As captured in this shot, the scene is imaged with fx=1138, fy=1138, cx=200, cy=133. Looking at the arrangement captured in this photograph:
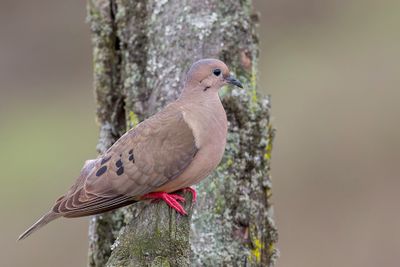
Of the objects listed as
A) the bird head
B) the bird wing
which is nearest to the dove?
the bird wing

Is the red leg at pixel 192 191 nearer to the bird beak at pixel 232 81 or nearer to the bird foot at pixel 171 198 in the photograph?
the bird foot at pixel 171 198

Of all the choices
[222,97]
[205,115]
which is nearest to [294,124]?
[222,97]

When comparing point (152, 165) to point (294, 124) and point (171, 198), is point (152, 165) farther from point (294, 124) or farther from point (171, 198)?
point (294, 124)

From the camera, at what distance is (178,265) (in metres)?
5.12

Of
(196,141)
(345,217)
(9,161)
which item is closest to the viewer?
(196,141)

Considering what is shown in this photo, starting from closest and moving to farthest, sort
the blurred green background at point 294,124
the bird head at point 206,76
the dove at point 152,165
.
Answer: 1. the dove at point 152,165
2. the bird head at point 206,76
3. the blurred green background at point 294,124

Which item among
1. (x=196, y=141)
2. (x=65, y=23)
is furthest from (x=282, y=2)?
(x=196, y=141)

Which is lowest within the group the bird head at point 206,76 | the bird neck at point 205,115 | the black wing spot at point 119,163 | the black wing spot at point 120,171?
the black wing spot at point 120,171

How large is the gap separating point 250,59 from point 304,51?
663 centimetres

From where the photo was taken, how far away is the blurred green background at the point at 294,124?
428 inches

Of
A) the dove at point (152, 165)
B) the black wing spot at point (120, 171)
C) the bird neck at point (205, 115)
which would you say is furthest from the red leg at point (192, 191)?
the black wing spot at point (120, 171)

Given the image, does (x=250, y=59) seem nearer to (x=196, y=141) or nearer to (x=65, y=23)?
(x=196, y=141)

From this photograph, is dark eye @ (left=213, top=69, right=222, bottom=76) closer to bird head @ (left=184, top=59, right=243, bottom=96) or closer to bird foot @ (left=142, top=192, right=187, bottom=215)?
bird head @ (left=184, top=59, right=243, bottom=96)

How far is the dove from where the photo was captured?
228 inches
